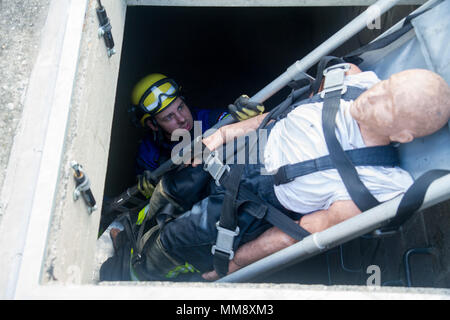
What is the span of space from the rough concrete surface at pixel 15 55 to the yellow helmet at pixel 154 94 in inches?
60.0

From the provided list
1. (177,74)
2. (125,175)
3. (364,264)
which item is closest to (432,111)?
(364,264)

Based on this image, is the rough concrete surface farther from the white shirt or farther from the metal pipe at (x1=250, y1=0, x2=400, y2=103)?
the metal pipe at (x1=250, y1=0, x2=400, y2=103)

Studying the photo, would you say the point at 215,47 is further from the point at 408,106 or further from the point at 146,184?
the point at 408,106

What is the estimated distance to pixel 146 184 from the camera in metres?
3.13

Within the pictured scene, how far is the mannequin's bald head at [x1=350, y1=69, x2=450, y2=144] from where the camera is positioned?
1487 millimetres

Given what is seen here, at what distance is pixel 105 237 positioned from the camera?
9.77 ft

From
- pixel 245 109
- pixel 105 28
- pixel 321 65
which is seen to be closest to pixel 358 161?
pixel 321 65

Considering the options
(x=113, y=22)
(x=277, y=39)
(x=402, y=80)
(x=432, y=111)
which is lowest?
(x=432, y=111)

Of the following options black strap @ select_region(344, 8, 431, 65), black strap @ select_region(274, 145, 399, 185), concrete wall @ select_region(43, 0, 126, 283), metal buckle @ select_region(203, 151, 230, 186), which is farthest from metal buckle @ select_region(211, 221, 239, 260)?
black strap @ select_region(344, 8, 431, 65)

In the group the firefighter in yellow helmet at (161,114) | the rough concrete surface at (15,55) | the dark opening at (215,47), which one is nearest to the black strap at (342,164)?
the rough concrete surface at (15,55)

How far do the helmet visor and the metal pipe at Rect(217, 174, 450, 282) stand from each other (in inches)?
74.1

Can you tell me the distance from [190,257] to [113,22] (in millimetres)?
1398

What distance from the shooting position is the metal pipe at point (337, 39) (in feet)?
6.28

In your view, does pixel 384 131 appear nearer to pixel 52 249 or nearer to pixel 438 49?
pixel 438 49
